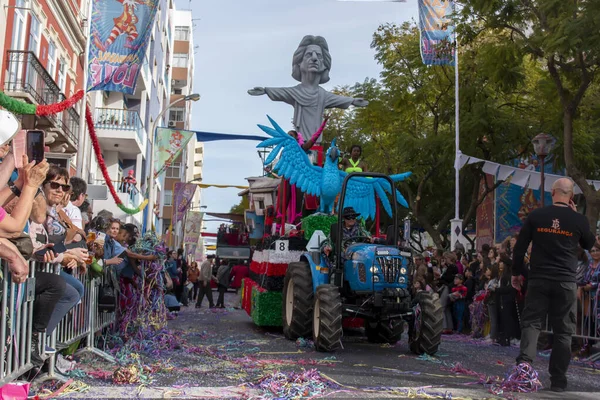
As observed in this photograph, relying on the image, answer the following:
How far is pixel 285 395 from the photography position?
5.90 meters

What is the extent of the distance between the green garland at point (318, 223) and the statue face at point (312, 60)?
4.80 m

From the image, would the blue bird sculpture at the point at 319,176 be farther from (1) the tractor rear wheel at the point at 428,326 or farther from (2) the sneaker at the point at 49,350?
(2) the sneaker at the point at 49,350

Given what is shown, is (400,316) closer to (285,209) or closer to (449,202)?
(285,209)

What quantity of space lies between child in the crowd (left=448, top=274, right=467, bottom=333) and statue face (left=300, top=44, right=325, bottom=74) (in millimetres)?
5058

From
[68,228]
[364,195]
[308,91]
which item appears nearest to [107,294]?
[68,228]

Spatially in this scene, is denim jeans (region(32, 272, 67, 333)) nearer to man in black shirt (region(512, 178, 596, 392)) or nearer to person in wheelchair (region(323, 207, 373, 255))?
man in black shirt (region(512, 178, 596, 392))

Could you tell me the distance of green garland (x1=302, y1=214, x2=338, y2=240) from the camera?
11.2 metres

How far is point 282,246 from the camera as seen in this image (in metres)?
11.9

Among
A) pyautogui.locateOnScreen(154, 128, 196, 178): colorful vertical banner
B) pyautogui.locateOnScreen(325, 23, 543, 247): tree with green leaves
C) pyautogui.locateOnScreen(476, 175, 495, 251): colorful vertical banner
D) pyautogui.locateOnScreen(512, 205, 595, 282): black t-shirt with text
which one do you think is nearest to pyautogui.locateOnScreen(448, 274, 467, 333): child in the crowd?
pyautogui.locateOnScreen(512, 205, 595, 282): black t-shirt with text

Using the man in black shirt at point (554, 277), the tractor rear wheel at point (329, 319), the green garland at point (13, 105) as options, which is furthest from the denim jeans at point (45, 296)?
the man in black shirt at point (554, 277)

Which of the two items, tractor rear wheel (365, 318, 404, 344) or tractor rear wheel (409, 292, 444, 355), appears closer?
tractor rear wheel (409, 292, 444, 355)

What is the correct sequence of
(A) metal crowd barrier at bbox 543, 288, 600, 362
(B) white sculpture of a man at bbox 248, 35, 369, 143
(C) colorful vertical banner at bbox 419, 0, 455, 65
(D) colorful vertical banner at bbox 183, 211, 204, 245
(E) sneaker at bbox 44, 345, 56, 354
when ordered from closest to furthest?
(E) sneaker at bbox 44, 345, 56, 354 → (A) metal crowd barrier at bbox 543, 288, 600, 362 → (B) white sculpture of a man at bbox 248, 35, 369, 143 → (C) colorful vertical banner at bbox 419, 0, 455, 65 → (D) colorful vertical banner at bbox 183, 211, 204, 245

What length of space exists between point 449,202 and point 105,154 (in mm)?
16539

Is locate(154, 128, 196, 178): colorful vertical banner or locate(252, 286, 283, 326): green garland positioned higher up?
locate(154, 128, 196, 178): colorful vertical banner
